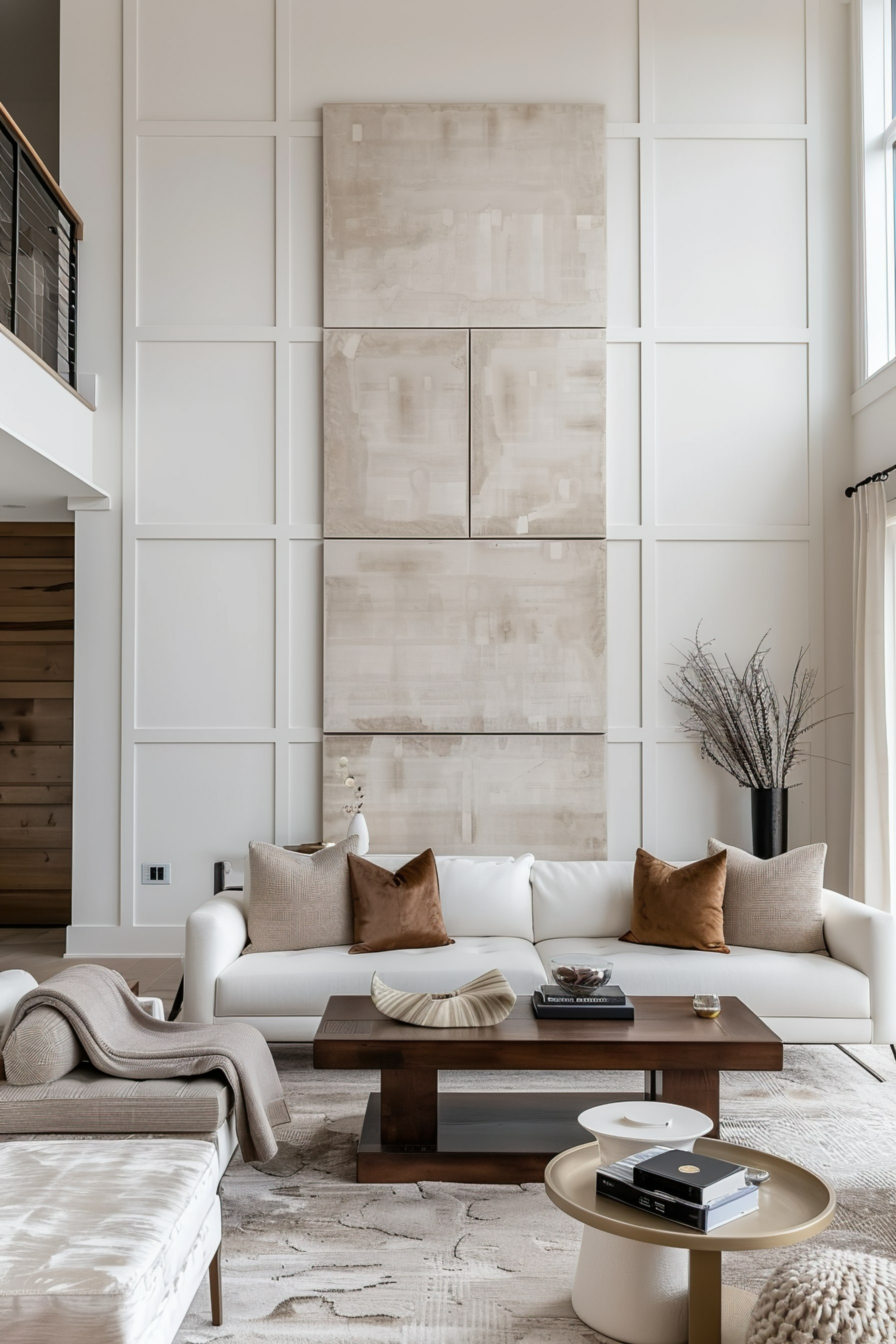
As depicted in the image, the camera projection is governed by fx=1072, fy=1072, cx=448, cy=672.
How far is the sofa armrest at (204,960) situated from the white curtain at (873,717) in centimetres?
289

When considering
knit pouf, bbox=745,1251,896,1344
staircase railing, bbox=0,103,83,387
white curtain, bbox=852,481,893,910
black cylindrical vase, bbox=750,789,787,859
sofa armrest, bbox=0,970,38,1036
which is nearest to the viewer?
knit pouf, bbox=745,1251,896,1344

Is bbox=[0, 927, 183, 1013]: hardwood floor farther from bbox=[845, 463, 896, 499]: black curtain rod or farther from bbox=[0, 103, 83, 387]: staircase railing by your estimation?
bbox=[845, 463, 896, 499]: black curtain rod

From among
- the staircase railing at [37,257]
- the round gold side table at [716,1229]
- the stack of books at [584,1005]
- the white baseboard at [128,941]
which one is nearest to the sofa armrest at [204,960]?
the stack of books at [584,1005]

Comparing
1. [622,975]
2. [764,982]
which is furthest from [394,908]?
[764,982]

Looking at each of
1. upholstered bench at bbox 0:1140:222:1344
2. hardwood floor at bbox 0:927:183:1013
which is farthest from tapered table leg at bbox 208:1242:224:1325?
hardwood floor at bbox 0:927:183:1013

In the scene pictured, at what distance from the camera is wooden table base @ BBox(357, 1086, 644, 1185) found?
9.19 feet

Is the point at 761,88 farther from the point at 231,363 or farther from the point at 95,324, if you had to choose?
the point at 95,324

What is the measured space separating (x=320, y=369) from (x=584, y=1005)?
3559 mm

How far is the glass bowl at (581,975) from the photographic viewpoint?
10.1 feet

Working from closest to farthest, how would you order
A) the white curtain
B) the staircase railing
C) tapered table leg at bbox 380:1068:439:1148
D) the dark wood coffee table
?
the dark wood coffee table → tapered table leg at bbox 380:1068:439:1148 → the staircase railing → the white curtain

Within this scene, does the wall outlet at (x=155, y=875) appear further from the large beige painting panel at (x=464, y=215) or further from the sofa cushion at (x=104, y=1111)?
the sofa cushion at (x=104, y=1111)

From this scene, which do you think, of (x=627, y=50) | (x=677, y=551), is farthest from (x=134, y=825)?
(x=627, y=50)

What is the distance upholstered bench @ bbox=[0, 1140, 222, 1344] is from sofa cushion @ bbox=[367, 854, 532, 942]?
2099 millimetres

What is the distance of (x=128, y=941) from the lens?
5293 mm
